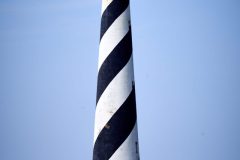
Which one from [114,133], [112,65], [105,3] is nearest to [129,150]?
[114,133]

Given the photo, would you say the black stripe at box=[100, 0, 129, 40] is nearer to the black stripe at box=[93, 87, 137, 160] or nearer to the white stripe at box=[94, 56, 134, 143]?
the white stripe at box=[94, 56, 134, 143]

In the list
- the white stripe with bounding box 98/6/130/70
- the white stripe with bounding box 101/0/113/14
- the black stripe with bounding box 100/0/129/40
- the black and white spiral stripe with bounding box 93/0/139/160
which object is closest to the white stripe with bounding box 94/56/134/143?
the black and white spiral stripe with bounding box 93/0/139/160

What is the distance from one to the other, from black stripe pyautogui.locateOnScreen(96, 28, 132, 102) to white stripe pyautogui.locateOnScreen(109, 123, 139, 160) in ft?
1.36

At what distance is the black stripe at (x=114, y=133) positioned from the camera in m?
2.39

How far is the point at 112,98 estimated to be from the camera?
97.0 inches

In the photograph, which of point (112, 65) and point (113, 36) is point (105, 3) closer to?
point (113, 36)

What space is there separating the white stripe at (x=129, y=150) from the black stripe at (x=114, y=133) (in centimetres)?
3

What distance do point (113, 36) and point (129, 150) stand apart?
0.91 m

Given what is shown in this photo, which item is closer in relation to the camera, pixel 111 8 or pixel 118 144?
pixel 118 144

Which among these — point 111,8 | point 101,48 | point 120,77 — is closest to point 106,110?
point 120,77

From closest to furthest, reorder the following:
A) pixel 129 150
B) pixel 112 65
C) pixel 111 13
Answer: pixel 129 150
pixel 112 65
pixel 111 13

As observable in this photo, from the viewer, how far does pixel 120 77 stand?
2512 mm

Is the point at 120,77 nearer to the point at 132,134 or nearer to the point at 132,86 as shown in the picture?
the point at 132,86

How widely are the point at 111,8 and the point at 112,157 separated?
119cm
